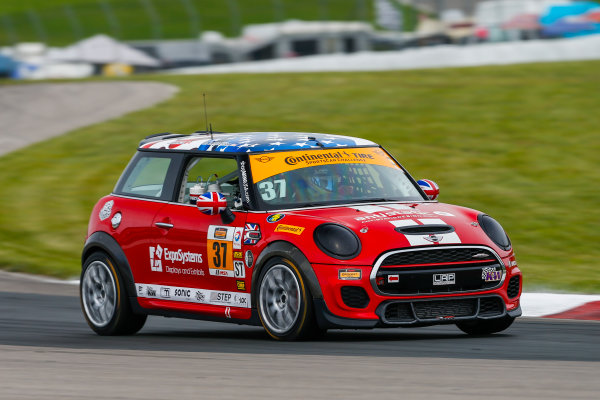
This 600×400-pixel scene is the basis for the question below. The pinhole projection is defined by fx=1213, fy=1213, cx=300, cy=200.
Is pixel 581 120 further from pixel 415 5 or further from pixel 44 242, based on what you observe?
pixel 415 5

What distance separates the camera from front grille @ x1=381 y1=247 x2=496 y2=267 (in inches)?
316

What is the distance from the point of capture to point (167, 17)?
4053 centimetres

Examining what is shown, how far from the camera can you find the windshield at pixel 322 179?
28.9 ft

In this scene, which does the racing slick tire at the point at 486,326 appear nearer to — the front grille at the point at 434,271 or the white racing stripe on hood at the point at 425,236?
the front grille at the point at 434,271

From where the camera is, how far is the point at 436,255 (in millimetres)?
8102

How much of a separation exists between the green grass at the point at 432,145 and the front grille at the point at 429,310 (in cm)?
361

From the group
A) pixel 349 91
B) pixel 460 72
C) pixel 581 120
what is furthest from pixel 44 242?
pixel 460 72

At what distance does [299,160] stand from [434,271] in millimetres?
1505

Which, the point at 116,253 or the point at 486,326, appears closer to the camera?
the point at 486,326

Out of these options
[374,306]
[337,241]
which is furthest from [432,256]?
[337,241]

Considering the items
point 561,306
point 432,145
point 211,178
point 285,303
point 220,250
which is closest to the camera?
point 285,303

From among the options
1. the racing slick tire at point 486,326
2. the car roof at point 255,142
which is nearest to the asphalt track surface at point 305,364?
the racing slick tire at point 486,326

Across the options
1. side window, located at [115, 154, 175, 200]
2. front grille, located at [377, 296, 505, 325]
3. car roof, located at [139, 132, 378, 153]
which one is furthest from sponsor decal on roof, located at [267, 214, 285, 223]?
side window, located at [115, 154, 175, 200]

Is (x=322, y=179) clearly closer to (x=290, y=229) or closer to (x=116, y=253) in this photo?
(x=290, y=229)
